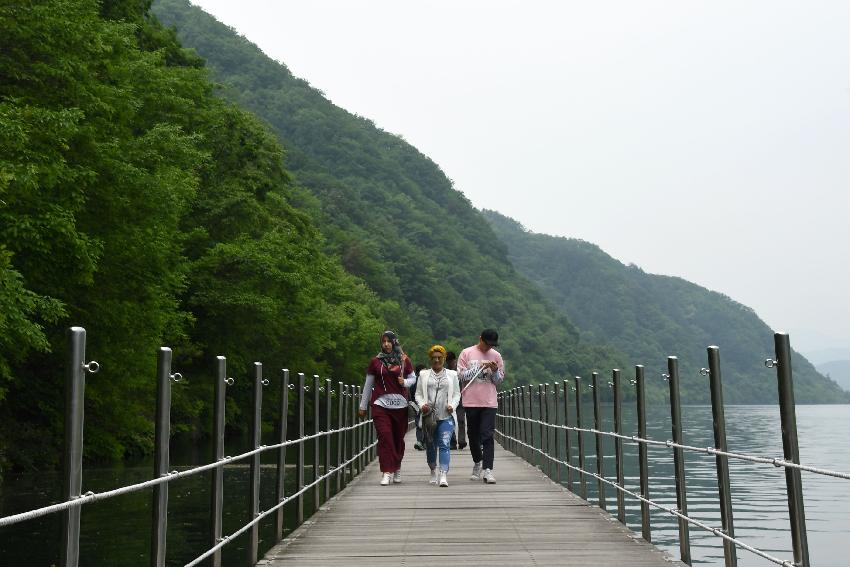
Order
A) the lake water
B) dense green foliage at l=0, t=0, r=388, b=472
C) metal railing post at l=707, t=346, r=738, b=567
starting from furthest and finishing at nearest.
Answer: dense green foliage at l=0, t=0, r=388, b=472, the lake water, metal railing post at l=707, t=346, r=738, b=567

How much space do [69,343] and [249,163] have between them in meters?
43.3

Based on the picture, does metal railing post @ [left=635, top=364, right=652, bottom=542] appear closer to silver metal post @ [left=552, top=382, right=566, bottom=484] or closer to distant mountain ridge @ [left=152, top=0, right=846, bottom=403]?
silver metal post @ [left=552, top=382, right=566, bottom=484]

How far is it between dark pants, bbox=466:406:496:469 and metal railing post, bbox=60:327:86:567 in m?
10.5

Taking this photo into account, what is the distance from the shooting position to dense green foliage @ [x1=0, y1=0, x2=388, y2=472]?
2416 cm

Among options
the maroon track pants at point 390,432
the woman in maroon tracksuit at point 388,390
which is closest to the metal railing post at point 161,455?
the woman in maroon tracksuit at point 388,390

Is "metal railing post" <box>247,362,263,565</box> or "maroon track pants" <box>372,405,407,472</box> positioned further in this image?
"maroon track pants" <box>372,405,407,472</box>

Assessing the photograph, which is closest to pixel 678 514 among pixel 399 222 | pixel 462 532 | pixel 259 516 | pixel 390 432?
pixel 462 532

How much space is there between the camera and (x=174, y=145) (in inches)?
1348

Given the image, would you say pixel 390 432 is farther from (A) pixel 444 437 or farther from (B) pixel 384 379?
(A) pixel 444 437

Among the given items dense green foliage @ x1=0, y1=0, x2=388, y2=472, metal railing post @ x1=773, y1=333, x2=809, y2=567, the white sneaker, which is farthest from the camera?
dense green foliage @ x1=0, y1=0, x2=388, y2=472

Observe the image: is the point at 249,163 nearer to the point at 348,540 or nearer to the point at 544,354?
the point at 348,540

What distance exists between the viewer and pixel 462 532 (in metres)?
10.3

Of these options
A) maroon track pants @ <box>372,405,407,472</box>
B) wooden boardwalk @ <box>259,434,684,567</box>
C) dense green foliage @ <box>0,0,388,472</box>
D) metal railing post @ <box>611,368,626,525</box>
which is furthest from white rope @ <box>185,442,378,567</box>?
dense green foliage @ <box>0,0,388,472</box>

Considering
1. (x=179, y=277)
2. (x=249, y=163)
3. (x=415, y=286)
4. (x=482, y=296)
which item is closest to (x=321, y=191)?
(x=415, y=286)
